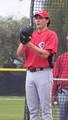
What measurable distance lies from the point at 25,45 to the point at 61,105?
1.61 metres

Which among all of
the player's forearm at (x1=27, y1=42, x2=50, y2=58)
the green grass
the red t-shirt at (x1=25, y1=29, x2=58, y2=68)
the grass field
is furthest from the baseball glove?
the green grass

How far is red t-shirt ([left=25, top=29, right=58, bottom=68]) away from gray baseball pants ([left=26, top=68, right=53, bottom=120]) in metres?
0.11

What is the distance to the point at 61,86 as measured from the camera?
25.7 ft

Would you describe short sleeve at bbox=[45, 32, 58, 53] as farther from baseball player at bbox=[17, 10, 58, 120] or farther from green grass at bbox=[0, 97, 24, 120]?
green grass at bbox=[0, 97, 24, 120]

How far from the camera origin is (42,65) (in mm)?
6770

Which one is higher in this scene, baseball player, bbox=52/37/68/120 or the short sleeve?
the short sleeve

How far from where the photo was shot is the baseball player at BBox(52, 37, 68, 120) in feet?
25.6

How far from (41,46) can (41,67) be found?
0.27 m

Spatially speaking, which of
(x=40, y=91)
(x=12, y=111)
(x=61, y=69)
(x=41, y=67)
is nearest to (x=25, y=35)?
(x=41, y=67)

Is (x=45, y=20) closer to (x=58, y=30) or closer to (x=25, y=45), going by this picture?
(x=25, y=45)

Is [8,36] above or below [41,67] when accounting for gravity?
below

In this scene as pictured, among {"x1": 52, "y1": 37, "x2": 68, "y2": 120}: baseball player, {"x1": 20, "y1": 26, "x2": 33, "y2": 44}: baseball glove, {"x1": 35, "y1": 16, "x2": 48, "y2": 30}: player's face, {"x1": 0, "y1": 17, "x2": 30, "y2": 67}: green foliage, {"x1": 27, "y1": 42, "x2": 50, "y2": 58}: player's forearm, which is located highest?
{"x1": 35, "y1": 16, "x2": 48, "y2": 30}: player's face

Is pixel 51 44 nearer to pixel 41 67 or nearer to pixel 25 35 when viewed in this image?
pixel 41 67

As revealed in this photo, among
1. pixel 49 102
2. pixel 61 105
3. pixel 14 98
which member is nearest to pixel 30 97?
pixel 49 102
